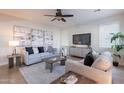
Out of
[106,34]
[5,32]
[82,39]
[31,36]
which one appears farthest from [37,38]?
[106,34]

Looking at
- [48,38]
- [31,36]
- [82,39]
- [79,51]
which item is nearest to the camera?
[31,36]

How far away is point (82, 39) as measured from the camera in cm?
635

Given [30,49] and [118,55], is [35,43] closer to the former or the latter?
[30,49]

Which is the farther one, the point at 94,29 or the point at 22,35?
the point at 94,29

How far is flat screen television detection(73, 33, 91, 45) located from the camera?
6013 mm

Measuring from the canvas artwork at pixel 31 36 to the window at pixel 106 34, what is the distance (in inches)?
121

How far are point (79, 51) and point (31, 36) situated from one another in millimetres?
2927

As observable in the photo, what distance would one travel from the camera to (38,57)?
4.64 m

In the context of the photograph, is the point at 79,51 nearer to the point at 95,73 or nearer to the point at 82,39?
the point at 82,39

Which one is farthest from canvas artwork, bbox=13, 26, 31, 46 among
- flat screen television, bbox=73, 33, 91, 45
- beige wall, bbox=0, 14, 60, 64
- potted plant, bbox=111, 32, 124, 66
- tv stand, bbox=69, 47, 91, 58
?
potted plant, bbox=111, 32, 124, 66

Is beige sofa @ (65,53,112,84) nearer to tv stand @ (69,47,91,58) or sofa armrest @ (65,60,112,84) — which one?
sofa armrest @ (65,60,112,84)

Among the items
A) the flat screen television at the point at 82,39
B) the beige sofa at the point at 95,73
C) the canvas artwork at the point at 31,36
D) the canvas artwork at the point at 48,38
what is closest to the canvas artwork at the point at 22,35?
the canvas artwork at the point at 31,36

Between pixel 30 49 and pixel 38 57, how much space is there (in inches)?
20.8
